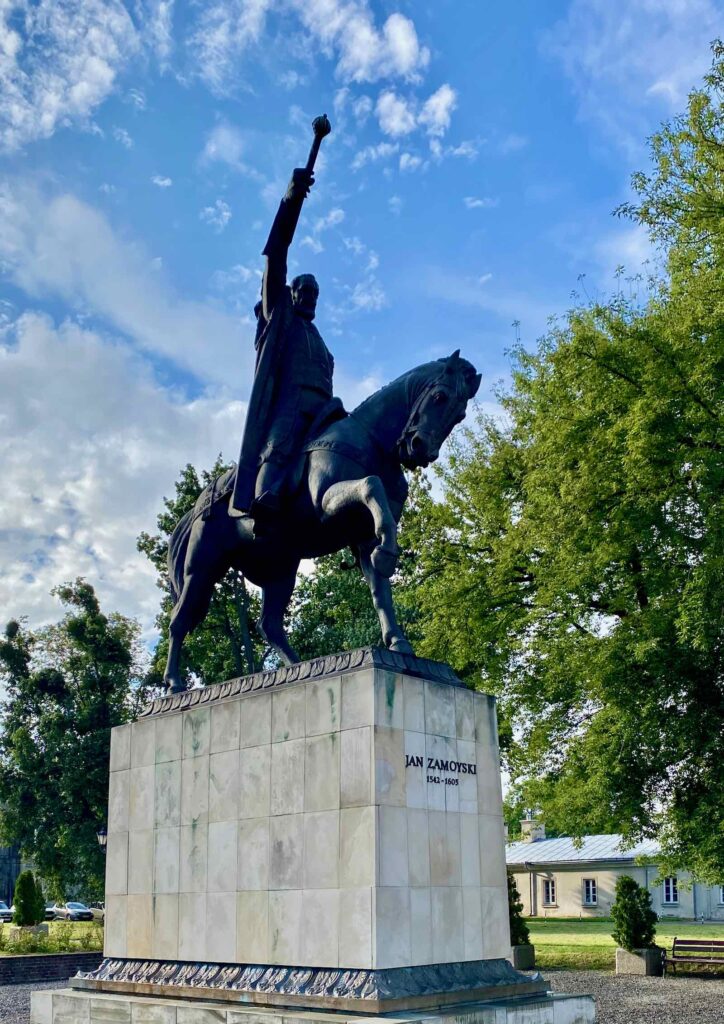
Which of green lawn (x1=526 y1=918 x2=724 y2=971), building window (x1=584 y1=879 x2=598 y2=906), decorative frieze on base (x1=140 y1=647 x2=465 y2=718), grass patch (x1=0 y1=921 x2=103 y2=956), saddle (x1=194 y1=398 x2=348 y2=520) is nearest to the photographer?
decorative frieze on base (x1=140 y1=647 x2=465 y2=718)

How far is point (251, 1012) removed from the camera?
25.7 feet

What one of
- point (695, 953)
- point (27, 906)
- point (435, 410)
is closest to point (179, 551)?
point (435, 410)

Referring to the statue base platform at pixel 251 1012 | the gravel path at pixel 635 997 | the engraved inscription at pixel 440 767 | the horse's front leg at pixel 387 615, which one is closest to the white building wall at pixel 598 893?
the gravel path at pixel 635 997

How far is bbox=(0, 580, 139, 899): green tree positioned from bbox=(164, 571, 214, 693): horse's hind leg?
2718 cm

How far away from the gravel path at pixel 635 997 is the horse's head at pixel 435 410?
10.4 meters

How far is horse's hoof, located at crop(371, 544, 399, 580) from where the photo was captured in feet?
28.7

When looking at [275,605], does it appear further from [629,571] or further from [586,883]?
[586,883]

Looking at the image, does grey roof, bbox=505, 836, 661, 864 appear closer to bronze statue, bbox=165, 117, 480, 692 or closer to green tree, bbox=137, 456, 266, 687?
green tree, bbox=137, 456, 266, 687

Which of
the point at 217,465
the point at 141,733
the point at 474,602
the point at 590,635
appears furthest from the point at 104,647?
the point at 141,733

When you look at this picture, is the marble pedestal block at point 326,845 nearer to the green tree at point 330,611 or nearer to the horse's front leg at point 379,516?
the horse's front leg at point 379,516

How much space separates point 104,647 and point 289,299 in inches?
1270

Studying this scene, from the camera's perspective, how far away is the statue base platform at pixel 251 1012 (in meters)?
7.39

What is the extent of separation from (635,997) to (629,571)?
7.91 meters

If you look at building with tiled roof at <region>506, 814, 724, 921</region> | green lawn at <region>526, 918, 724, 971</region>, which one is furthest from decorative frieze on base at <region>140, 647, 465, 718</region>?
building with tiled roof at <region>506, 814, 724, 921</region>
